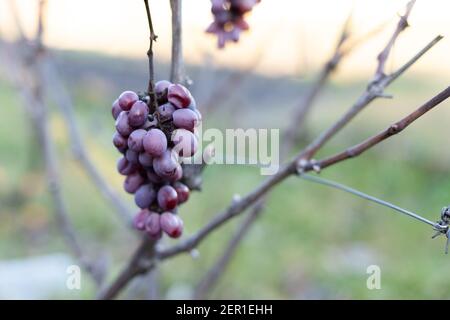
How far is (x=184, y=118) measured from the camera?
0.75 meters

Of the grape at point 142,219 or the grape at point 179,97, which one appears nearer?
the grape at point 179,97

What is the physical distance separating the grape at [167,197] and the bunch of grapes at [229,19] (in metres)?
0.25

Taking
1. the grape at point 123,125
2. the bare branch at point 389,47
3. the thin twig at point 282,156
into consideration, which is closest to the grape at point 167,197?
the grape at point 123,125

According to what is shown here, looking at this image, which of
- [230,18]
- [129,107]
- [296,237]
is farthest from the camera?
[296,237]

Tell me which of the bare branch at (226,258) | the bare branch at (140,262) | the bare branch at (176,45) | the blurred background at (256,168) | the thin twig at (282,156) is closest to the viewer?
the bare branch at (176,45)

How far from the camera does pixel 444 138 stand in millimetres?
3662

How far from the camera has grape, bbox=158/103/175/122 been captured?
0.77 metres

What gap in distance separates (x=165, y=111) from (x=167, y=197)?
135 mm

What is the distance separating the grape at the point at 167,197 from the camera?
2.78ft

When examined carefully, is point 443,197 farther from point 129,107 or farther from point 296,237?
point 129,107

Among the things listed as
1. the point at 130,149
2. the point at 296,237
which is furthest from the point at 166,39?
the point at 130,149

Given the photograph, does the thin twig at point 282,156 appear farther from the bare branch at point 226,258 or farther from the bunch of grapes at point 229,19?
the bunch of grapes at point 229,19

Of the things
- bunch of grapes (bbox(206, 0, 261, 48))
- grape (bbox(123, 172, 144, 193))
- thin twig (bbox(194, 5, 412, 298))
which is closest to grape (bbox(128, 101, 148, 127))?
grape (bbox(123, 172, 144, 193))

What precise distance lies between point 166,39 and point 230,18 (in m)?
1.35
